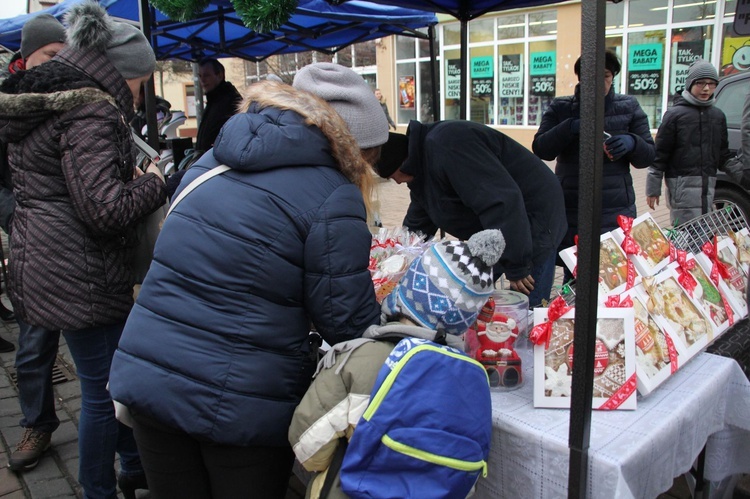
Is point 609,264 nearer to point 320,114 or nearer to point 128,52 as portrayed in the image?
point 320,114

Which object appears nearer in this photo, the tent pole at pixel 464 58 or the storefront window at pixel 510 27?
the tent pole at pixel 464 58

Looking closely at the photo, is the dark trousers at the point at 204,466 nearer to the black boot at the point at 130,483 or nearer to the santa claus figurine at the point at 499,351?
the santa claus figurine at the point at 499,351

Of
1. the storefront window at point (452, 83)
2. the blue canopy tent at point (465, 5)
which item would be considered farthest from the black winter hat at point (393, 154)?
the storefront window at point (452, 83)

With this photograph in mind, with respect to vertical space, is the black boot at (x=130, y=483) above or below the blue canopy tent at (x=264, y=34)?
below

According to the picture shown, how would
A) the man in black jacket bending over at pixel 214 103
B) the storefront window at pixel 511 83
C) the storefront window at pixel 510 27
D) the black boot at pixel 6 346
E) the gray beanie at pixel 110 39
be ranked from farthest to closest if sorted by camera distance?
the storefront window at pixel 511 83 < the storefront window at pixel 510 27 < the man in black jacket bending over at pixel 214 103 < the black boot at pixel 6 346 < the gray beanie at pixel 110 39

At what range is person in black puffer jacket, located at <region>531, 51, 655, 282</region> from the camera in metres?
3.46

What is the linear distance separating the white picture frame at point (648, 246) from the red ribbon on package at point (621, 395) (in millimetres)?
460

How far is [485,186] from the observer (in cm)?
215

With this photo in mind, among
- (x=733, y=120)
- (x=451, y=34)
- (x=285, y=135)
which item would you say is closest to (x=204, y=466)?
(x=285, y=135)

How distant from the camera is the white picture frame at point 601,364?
61.3 inches

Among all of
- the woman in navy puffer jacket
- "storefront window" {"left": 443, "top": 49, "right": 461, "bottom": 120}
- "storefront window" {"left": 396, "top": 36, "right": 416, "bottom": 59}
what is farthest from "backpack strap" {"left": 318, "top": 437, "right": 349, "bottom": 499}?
"storefront window" {"left": 396, "top": 36, "right": 416, "bottom": 59}

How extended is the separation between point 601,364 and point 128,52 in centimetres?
181

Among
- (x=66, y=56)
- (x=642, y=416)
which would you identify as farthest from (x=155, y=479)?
(x=66, y=56)

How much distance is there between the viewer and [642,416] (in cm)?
153
